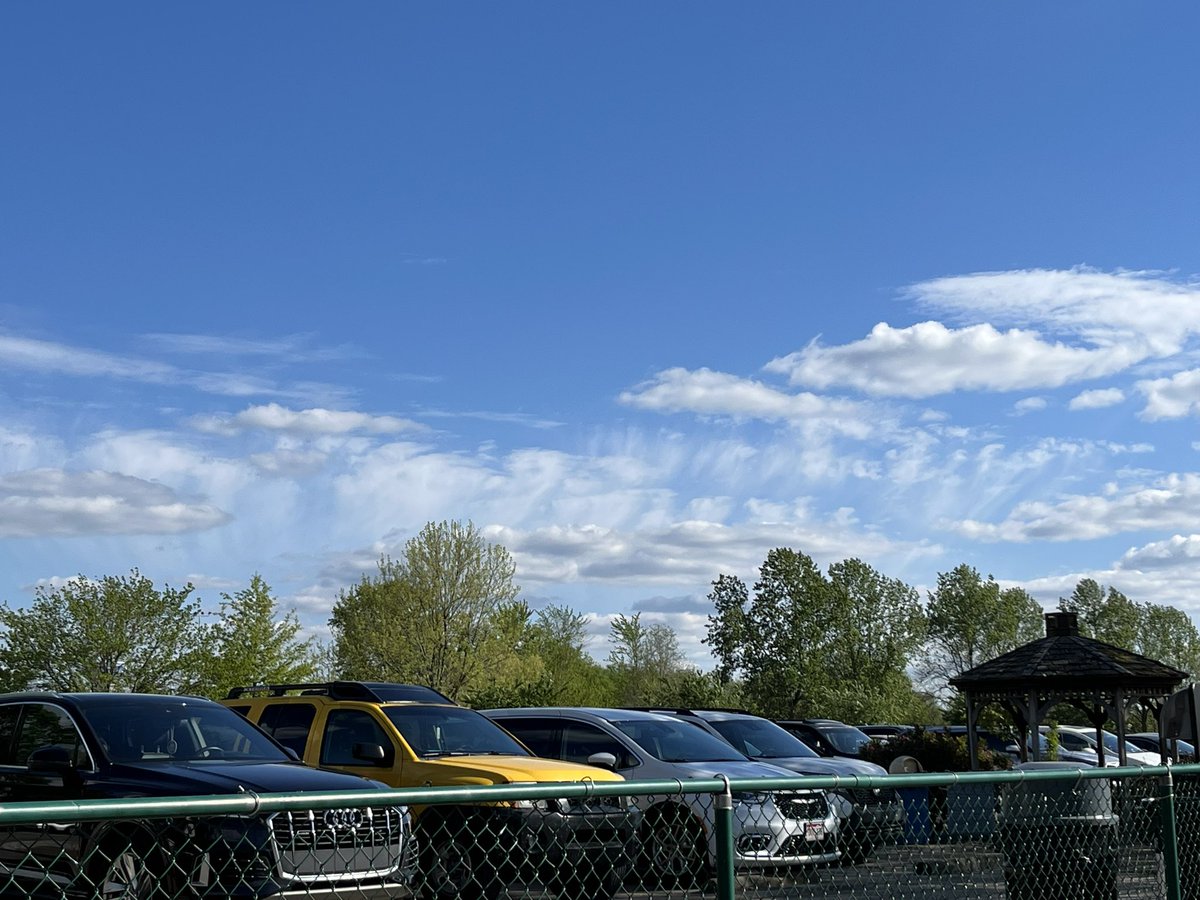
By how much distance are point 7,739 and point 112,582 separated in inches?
1600

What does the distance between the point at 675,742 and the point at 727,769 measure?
3.36 feet

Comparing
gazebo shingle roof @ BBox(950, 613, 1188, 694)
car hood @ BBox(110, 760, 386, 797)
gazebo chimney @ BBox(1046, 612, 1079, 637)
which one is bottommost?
car hood @ BBox(110, 760, 386, 797)

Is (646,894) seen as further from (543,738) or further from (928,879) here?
(543,738)

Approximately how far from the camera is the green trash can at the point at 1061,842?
7.31m

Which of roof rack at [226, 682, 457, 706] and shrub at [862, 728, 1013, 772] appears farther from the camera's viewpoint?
shrub at [862, 728, 1013, 772]

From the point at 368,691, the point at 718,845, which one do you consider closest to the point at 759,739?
the point at 368,691

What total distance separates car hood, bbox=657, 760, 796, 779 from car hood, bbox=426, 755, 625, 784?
131cm

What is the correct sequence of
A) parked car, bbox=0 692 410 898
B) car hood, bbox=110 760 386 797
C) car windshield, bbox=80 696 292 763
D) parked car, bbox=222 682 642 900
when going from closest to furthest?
parked car, bbox=0 692 410 898 < car hood, bbox=110 760 386 797 < car windshield, bbox=80 696 292 763 < parked car, bbox=222 682 642 900

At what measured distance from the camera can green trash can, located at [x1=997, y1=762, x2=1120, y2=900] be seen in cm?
731

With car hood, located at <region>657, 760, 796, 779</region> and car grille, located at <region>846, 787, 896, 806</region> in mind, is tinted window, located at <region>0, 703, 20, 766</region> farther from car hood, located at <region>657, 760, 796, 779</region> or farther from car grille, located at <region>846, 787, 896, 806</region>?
car grille, located at <region>846, 787, 896, 806</region>

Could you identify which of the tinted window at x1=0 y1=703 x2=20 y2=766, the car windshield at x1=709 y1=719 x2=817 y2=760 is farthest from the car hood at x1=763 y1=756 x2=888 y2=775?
the tinted window at x1=0 y1=703 x2=20 y2=766

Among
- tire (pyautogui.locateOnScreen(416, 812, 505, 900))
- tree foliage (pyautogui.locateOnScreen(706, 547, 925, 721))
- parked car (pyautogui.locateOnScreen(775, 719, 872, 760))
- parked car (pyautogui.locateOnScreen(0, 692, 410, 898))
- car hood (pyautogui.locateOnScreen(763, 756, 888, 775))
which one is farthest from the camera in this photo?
tree foliage (pyautogui.locateOnScreen(706, 547, 925, 721))

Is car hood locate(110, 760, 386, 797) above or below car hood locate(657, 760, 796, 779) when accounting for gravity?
above

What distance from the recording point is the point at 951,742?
2348cm
